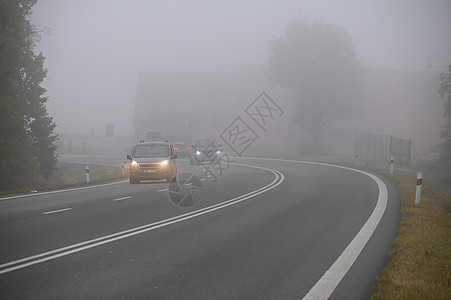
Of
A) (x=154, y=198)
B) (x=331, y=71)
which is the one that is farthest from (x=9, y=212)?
(x=331, y=71)

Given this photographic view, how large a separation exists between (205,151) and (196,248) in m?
24.3

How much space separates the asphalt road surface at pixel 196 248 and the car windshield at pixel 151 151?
6.10 metres

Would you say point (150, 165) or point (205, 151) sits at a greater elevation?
point (150, 165)

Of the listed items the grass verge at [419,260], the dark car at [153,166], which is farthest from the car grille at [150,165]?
the grass verge at [419,260]

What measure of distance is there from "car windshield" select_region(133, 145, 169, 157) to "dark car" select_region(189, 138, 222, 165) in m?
10.6

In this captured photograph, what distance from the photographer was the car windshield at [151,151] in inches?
779

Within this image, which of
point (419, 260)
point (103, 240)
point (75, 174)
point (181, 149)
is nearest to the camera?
point (419, 260)

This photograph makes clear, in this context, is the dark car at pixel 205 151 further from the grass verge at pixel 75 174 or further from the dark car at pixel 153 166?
the dark car at pixel 153 166

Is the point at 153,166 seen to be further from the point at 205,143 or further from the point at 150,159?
the point at 205,143

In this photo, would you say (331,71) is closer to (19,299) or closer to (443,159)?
(443,159)

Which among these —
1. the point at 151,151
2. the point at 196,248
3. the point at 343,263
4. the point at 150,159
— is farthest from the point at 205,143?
the point at 343,263

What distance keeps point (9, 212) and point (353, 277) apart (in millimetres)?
9177

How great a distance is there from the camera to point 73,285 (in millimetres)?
5262

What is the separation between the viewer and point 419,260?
6.44 meters
